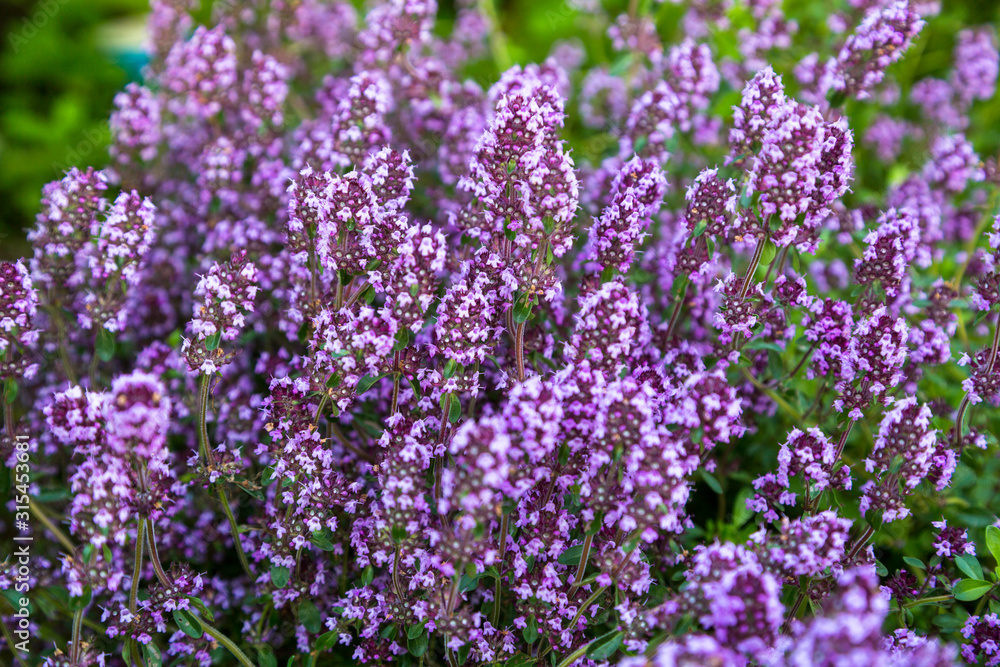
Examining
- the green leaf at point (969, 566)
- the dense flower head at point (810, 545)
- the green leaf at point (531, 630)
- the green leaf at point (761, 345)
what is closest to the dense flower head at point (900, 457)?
the dense flower head at point (810, 545)

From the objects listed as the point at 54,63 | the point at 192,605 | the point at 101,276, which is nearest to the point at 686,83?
the point at 101,276

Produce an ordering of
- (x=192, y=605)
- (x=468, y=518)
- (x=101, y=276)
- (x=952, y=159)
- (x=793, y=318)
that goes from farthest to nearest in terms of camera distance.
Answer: (x=952, y=159) → (x=793, y=318) → (x=101, y=276) → (x=192, y=605) → (x=468, y=518)

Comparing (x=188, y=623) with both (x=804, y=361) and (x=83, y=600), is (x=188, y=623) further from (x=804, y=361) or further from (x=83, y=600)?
(x=804, y=361)

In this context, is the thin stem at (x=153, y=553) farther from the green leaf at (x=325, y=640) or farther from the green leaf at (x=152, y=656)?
the green leaf at (x=325, y=640)

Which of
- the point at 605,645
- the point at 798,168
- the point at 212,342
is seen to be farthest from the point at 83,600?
the point at 798,168

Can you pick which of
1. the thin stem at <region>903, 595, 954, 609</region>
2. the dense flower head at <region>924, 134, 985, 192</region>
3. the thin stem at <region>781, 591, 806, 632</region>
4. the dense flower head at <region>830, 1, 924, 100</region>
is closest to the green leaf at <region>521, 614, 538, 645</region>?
the thin stem at <region>781, 591, 806, 632</region>

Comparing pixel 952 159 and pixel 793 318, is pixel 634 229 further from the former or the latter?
pixel 952 159

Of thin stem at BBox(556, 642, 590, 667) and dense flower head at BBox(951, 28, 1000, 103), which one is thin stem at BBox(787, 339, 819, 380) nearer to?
thin stem at BBox(556, 642, 590, 667)
